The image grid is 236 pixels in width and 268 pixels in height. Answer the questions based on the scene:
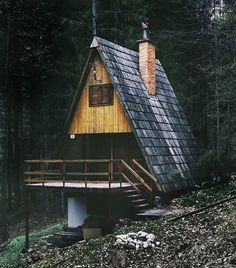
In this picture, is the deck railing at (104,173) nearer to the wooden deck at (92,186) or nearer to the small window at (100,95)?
the wooden deck at (92,186)

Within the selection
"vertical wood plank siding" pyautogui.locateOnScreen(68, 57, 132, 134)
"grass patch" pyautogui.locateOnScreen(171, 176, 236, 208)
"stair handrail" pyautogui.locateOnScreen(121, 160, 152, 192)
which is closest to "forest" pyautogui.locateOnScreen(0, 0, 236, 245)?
"vertical wood plank siding" pyautogui.locateOnScreen(68, 57, 132, 134)

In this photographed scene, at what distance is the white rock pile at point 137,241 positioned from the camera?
11359 millimetres

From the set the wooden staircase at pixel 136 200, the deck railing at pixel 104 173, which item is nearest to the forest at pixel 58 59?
the deck railing at pixel 104 173

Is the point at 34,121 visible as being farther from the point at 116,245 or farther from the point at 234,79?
the point at 116,245

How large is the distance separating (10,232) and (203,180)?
435 inches

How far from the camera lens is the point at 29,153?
28.3 meters

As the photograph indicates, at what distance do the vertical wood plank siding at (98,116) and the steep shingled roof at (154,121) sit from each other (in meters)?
0.45

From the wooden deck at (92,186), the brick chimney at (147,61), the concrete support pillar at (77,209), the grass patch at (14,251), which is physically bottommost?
the grass patch at (14,251)

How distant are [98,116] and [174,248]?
8556 millimetres

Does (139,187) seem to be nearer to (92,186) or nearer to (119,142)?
(92,186)

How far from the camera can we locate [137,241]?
11477 millimetres

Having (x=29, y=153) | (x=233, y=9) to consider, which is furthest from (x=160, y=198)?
(x=29, y=153)

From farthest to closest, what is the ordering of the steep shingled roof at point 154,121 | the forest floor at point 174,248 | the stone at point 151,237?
the steep shingled roof at point 154,121
the stone at point 151,237
the forest floor at point 174,248

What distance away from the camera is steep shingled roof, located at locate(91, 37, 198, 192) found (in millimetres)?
17112
